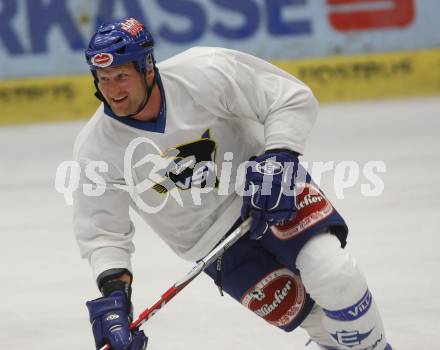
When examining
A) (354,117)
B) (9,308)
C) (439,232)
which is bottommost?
(354,117)

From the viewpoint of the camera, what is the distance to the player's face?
270 cm

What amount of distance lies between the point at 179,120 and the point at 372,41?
5172 millimetres

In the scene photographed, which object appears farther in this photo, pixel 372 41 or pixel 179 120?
pixel 372 41

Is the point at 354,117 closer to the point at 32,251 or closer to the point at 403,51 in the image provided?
the point at 403,51

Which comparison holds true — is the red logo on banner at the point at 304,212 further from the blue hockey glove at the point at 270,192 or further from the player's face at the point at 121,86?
the player's face at the point at 121,86

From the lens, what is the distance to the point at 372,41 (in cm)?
776

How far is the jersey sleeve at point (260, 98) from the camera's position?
2.82 metres

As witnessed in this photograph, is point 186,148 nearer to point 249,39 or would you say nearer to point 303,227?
point 303,227

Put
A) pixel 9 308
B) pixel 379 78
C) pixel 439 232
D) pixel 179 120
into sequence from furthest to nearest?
pixel 379 78
pixel 439 232
pixel 9 308
pixel 179 120

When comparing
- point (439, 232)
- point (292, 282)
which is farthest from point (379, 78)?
point (292, 282)

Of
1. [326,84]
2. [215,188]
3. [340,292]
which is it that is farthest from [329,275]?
[326,84]

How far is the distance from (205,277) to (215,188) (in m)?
1.24

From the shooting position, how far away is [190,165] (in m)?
2.88

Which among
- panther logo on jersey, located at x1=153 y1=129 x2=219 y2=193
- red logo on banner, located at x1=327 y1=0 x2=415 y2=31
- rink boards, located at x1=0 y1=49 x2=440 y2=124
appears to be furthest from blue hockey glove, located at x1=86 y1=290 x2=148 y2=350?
red logo on banner, located at x1=327 y1=0 x2=415 y2=31
